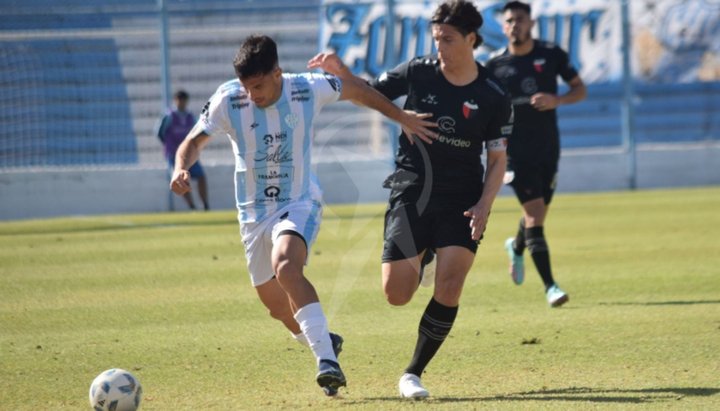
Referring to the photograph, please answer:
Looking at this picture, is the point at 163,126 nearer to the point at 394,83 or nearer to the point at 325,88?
the point at 394,83

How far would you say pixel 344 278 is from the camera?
39.5 feet

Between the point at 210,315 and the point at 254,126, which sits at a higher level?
the point at 254,126

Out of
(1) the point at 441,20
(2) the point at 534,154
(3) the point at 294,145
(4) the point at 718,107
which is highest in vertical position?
(1) the point at 441,20

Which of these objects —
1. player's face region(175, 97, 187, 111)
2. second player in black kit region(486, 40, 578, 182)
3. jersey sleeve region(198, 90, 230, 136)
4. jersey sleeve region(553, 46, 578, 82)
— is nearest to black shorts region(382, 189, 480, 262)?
jersey sleeve region(198, 90, 230, 136)

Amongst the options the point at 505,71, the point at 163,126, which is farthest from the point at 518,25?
the point at 163,126

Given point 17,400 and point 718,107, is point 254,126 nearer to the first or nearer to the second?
point 17,400

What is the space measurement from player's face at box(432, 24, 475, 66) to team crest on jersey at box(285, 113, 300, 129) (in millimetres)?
921

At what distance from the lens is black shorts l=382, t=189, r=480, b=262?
22.8 ft

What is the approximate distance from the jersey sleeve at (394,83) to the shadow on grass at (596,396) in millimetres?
1910

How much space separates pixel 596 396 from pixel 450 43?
2172 millimetres

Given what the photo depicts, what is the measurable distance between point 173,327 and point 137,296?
1.77m

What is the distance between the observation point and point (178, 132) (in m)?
22.1

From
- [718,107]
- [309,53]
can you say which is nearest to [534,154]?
[309,53]

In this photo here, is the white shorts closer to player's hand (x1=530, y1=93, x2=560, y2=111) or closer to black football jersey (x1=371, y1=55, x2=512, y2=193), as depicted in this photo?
black football jersey (x1=371, y1=55, x2=512, y2=193)
